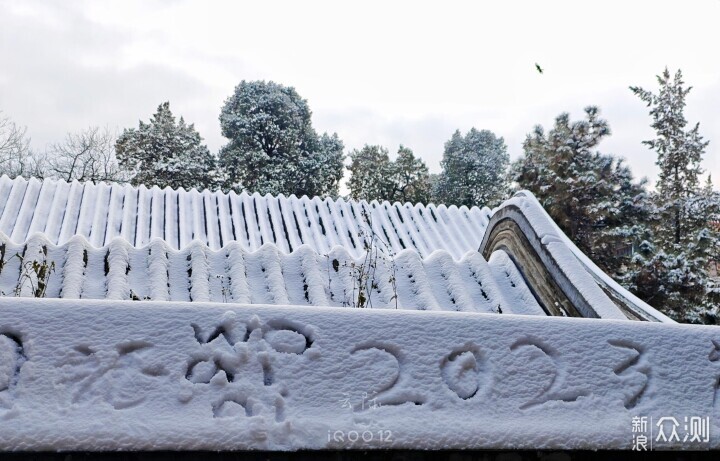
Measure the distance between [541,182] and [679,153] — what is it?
3775 millimetres

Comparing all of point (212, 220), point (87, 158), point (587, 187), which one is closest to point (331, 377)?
point (212, 220)

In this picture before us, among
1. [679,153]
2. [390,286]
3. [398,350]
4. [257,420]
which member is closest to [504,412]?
[398,350]

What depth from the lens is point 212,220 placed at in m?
4.72

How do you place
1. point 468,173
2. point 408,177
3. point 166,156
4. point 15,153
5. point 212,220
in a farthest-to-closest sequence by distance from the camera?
point 468,173 → point 408,177 → point 166,156 → point 15,153 → point 212,220

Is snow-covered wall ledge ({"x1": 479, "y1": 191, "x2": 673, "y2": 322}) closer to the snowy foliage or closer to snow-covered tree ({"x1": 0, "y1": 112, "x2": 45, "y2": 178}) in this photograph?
the snowy foliage

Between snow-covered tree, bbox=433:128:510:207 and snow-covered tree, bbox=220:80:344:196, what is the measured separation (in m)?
4.39

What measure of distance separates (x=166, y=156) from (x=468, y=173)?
37.3 feet

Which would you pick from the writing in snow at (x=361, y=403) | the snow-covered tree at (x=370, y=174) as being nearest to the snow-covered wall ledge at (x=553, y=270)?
the writing in snow at (x=361, y=403)

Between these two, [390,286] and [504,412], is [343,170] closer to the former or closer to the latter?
[390,286]

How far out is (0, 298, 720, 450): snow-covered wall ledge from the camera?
112 centimetres

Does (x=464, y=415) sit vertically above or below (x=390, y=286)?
below

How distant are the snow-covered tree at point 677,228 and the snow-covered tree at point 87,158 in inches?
647

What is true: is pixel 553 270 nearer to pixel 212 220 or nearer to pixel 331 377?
pixel 331 377

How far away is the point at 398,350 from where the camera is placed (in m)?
1.28
